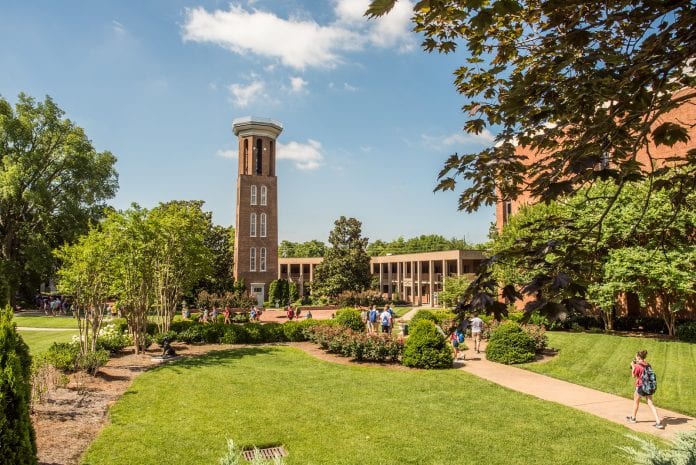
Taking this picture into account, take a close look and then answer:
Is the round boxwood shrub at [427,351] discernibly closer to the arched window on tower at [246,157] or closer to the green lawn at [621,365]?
the green lawn at [621,365]

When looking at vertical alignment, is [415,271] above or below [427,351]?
above

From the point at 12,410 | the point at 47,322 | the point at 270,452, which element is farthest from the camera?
the point at 47,322

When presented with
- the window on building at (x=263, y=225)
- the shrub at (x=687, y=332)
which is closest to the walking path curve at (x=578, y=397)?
the shrub at (x=687, y=332)

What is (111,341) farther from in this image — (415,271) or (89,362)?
(415,271)

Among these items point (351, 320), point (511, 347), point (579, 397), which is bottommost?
point (579, 397)

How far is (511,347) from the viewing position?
632 inches

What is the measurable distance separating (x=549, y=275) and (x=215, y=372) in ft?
41.1

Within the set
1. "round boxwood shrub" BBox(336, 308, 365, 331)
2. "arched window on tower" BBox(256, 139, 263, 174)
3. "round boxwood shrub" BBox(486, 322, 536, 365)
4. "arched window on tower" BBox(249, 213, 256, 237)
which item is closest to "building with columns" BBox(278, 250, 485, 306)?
"arched window on tower" BBox(249, 213, 256, 237)

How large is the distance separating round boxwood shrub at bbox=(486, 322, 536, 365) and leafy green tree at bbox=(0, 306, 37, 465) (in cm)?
1405

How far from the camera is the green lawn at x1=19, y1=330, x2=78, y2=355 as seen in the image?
63.0 feet

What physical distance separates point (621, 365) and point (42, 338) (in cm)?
2465

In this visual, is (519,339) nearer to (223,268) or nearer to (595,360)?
(595,360)

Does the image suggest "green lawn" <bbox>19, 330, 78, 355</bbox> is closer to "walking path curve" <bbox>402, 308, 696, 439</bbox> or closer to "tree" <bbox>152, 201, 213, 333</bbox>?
"tree" <bbox>152, 201, 213, 333</bbox>

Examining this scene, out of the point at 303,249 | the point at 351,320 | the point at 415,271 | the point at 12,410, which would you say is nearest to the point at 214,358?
the point at 351,320
